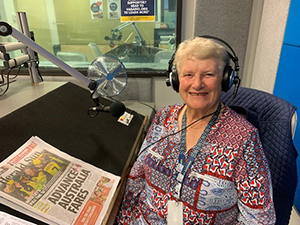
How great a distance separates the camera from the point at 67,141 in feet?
3.37

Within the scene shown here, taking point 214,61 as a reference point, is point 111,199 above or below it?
below

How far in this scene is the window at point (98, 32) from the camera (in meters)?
1.78

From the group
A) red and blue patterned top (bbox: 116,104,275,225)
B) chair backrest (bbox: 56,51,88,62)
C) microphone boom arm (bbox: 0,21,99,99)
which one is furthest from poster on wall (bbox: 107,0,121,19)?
red and blue patterned top (bbox: 116,104,275,225)

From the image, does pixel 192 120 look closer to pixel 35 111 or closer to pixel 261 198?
pixel 261 198

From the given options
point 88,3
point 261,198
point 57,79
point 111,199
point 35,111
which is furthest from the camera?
point 57,79

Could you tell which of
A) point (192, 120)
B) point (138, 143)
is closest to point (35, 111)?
point (138, 143)

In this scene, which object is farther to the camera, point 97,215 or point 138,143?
point 138,143

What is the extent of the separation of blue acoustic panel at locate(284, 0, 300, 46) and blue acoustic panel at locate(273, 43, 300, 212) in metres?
0.03

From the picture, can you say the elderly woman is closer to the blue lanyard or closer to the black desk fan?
the blue lanyard

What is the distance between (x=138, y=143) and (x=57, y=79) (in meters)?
1.11

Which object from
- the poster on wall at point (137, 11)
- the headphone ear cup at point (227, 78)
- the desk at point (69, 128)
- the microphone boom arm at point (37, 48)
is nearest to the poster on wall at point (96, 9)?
the poster on wall at point (137, 11)

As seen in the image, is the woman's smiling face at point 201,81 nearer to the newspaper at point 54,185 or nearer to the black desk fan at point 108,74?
the newspaper at point 54,185

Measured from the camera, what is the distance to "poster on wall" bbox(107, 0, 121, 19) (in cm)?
175

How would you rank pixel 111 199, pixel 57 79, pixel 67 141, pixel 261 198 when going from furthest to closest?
pixel 57 79, pixel 67 141, pixel 111 199, pixel 261 198
